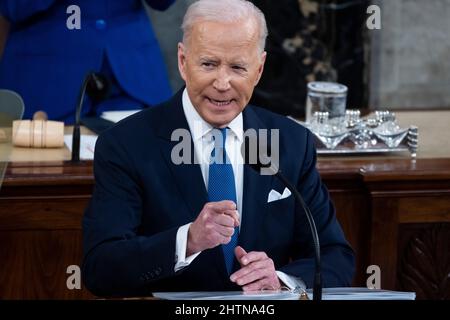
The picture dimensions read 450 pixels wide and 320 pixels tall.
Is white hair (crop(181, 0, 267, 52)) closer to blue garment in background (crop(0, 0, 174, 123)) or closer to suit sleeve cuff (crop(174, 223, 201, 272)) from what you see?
suit sleeve cuff (crop(174, 223, 201, 272))

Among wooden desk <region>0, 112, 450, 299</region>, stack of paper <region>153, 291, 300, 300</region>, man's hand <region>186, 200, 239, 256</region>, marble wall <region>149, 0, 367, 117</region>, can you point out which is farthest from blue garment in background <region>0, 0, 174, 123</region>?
stack of paper <region>153, 291, 300, 300</region>

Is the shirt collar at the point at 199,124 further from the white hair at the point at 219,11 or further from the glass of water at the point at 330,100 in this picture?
the glass of water at the point at 330,100

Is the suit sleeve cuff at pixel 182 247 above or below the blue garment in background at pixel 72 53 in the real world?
below

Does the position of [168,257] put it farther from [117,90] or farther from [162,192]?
[117,90]

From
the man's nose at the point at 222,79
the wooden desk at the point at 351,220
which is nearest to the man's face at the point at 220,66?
the man's nose at the point at 222,79

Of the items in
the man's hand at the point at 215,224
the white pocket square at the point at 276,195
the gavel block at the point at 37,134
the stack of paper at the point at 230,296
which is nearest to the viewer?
the stack of paper at the point at 230,296

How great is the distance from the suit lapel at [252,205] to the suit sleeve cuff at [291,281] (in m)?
0.14

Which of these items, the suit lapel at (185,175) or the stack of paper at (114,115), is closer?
the suit lapel at (185,175)

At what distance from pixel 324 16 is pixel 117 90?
1695mm

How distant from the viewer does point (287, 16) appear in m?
5.73

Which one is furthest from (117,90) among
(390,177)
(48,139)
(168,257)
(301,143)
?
(168,257)

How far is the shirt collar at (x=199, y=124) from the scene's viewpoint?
116 inches

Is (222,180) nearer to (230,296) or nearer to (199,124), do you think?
(199,124)

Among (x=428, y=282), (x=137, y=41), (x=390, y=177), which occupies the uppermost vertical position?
(x=137, y=41)
